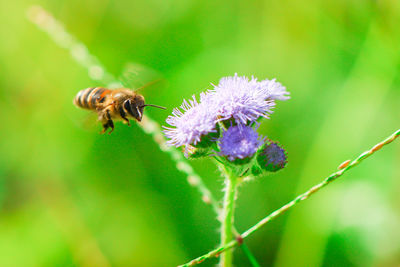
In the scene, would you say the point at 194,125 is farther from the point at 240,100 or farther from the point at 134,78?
the point at 134,78

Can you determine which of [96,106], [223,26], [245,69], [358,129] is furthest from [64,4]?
[358,129]

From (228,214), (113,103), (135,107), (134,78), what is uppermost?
(134,78)

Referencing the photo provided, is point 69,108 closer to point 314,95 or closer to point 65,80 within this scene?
point 65,80

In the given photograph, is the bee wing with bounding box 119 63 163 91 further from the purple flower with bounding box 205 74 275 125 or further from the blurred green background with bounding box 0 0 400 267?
the blurred green background with bounding box 0 0 400 267

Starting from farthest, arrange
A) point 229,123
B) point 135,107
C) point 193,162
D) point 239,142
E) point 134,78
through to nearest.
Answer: point 193,162
point 134,78
point 135,107
point 229,123
point 239,142

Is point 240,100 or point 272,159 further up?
point 240,100

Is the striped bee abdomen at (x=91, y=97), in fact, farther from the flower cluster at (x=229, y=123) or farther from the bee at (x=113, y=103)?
the flower cluster at (x=229, y=123)

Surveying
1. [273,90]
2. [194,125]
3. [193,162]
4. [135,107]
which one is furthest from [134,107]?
[193,162]
